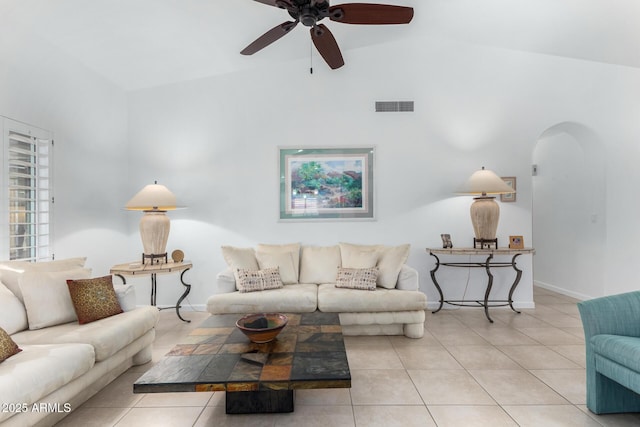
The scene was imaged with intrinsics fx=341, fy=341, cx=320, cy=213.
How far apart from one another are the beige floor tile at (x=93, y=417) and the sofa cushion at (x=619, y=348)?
9.91 ft

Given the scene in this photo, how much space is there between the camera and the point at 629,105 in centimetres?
446

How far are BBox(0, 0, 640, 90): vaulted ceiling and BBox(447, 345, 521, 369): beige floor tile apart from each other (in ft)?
11.4

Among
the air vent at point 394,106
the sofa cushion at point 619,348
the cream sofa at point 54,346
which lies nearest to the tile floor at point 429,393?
the cream sofa at point 54,346

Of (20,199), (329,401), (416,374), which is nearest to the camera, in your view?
(329,401)

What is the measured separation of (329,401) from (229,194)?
302cm

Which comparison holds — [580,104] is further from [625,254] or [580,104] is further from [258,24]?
[258,24]

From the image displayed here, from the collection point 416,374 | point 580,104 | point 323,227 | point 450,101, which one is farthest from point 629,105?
point 416,374

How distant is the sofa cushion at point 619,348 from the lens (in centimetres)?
186

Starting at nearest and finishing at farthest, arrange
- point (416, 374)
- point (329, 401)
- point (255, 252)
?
point (329, 401)
point (416, 374)
point (255, 252)

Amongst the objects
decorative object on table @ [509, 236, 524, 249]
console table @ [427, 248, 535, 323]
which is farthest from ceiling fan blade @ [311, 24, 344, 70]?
decorative object on table @ [509, 236, 524, 249]

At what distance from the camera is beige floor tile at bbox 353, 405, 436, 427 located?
81.1 inches

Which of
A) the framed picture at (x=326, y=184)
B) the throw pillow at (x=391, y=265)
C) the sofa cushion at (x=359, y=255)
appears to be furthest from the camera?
the framed picture at (x=326, y=184)

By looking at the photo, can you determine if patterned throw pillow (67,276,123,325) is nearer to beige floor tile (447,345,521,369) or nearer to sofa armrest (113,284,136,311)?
sofa armrest (113,284,136,311)

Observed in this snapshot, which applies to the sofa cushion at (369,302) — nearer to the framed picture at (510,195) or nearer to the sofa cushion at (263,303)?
the sofa cushion at (263,303)
